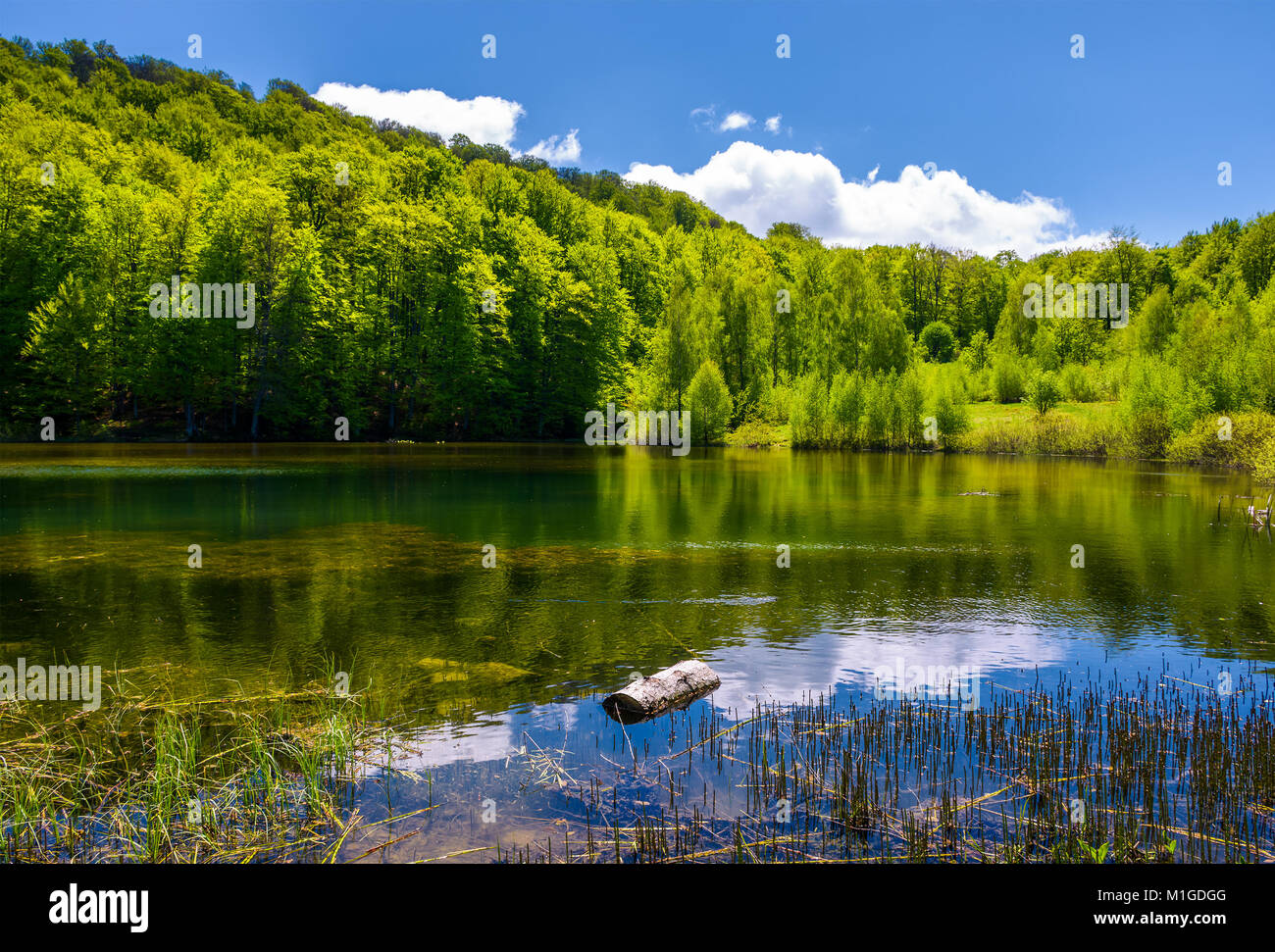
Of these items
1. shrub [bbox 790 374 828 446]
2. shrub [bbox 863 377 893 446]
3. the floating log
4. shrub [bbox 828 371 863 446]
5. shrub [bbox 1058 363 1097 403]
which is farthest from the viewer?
shrub [bbox 1058 363 1097 403]

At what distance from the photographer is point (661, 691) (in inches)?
348

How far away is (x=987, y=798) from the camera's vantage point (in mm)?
6656

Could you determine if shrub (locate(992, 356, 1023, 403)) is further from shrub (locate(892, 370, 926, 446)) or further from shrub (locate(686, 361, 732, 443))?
shrub (locate(686, 361, 732, 443))

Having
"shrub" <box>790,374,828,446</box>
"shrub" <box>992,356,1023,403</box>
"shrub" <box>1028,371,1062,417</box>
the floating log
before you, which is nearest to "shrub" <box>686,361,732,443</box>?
"shrub" <box>790,374,828,446</box>

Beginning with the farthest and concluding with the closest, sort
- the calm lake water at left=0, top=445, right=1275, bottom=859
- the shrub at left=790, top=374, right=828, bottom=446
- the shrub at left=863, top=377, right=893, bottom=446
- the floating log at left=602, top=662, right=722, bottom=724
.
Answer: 1. the shrub at left=790, top=374, right=828, bottom=446
2. the shrub at left=863, top=377, right=893, bottom=446
3. the calm lake water at left=0, top=445, right=1275, bottom=859
4. the floating log at left=602, top=662, right=722, bottom=724

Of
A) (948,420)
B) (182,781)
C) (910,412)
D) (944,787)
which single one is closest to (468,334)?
(910,412)

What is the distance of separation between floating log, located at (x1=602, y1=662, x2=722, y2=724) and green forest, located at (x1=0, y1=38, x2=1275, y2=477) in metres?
41.1

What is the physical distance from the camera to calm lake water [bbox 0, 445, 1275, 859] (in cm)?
894

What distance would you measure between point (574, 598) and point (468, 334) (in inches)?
2380

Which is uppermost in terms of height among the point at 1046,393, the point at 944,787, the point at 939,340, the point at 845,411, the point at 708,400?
the point at 939,340

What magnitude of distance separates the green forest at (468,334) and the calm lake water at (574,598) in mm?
27536

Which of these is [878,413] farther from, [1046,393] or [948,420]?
[1046,393]
